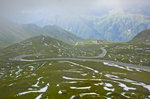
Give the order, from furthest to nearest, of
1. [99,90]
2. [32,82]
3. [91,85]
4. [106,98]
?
[32,82] → [91,85] → [99,90] → [106,98]

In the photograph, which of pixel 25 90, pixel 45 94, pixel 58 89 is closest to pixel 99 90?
pixel 58 89

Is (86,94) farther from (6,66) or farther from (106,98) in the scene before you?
(6,66)

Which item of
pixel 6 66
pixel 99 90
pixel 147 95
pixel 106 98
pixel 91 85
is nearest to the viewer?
pixel 106 98

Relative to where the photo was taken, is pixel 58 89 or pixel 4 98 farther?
pixel 58 89

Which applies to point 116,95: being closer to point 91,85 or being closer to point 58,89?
point 91,85

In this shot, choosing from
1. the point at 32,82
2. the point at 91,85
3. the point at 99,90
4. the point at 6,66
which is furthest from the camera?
the point at 6,66

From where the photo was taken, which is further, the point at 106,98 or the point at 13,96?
the point at 13,96

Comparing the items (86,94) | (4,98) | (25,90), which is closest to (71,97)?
(86,94)

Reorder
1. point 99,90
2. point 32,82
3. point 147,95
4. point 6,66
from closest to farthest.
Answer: point 147,95 → point 99,90 → point 32,82 → point 6,66
